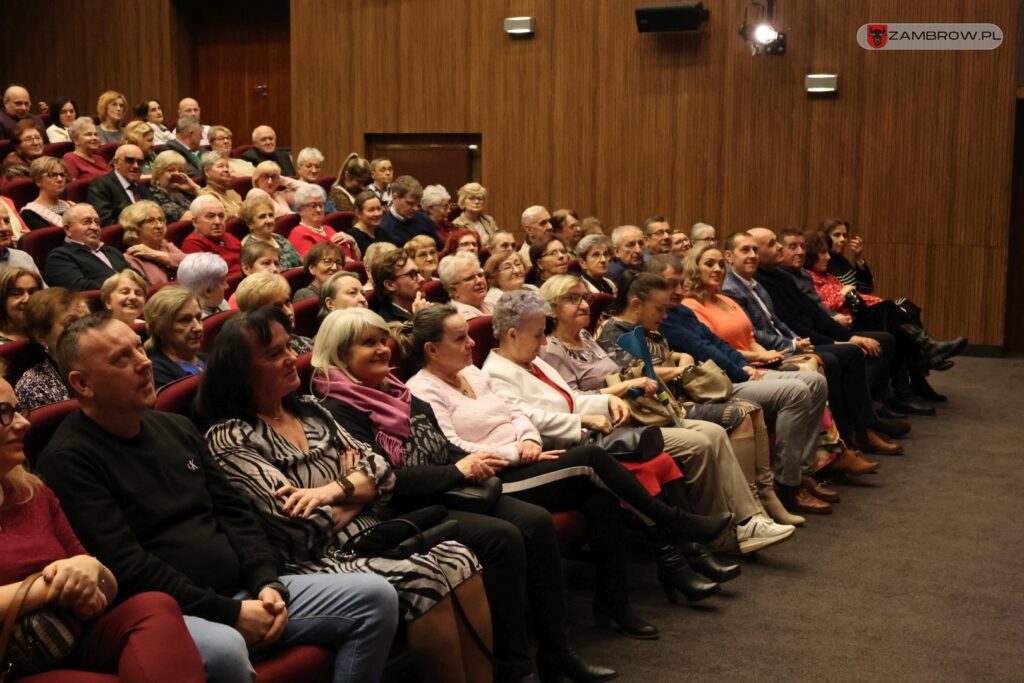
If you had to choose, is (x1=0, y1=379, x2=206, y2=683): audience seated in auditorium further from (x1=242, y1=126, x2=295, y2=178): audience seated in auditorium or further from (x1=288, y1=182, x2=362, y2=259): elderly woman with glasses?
(x1=242, y1=126, x2=295, y2=178): audience seated in auditorium

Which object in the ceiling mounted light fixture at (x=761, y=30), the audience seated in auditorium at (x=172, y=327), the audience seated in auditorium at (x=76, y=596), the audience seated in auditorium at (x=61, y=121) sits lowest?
the audience seated in auditorium at (x=76, y=596)

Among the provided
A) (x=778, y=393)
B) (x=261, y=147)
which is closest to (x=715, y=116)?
(x=261, y=147)

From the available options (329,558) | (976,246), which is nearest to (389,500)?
(329,558)

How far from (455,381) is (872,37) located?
526 centimetres

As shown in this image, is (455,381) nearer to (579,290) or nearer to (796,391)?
(579,290)

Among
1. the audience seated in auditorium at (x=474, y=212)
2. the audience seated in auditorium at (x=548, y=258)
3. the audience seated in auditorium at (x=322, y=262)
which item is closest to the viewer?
the audience seated in auditorium at (x=322, y=262)

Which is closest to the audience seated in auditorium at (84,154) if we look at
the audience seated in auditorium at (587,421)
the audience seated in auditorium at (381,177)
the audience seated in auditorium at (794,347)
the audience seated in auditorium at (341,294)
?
the audience seated in auditorium at (381,177)

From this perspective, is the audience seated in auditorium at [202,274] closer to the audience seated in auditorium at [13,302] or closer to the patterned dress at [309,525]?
the audience seated in auditorium at [13,302]

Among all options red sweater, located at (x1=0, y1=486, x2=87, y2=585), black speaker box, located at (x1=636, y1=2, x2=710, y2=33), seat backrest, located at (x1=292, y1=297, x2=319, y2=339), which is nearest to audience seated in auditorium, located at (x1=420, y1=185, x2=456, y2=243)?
black speaker box, located at (x1=636, y1=2, x2=710, y2=33)

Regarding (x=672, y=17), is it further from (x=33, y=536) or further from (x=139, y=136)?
(x=33, y=536)

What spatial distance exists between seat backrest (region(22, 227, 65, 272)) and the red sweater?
2.73m

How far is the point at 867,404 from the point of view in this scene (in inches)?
181

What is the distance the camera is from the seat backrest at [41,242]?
4.21 meters

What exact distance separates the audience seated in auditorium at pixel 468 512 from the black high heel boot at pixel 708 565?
2.07 feet
